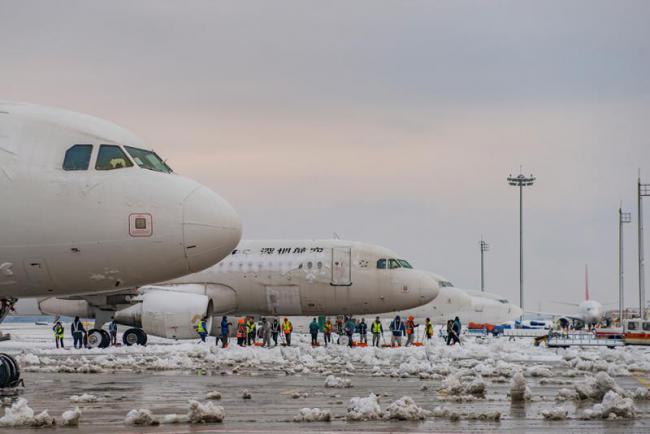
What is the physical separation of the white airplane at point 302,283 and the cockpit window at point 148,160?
79.9 feet

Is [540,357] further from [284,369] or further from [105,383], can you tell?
[105,383]

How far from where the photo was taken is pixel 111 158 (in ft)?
55.1

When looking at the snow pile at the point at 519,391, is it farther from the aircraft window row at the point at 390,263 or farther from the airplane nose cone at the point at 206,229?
the aircraft window row at the point at 390,263

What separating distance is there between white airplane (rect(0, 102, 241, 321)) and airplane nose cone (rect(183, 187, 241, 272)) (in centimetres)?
2

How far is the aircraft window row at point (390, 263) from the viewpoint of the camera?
43438 millimetres

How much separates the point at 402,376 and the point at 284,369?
427cm

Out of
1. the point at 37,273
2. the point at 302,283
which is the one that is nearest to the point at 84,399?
the point at 37,273

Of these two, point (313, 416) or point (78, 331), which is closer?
point (313, 416)

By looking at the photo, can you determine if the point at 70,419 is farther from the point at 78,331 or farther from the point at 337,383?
the point at 78,331

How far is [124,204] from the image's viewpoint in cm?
1627

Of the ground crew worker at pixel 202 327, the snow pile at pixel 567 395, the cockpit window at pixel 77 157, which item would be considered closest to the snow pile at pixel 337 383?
the snow pile at pixel 567 395

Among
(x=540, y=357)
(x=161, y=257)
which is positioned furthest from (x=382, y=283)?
(x=161, y=257)

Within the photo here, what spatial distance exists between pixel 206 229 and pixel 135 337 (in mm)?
27083

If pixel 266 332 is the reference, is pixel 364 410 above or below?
below
